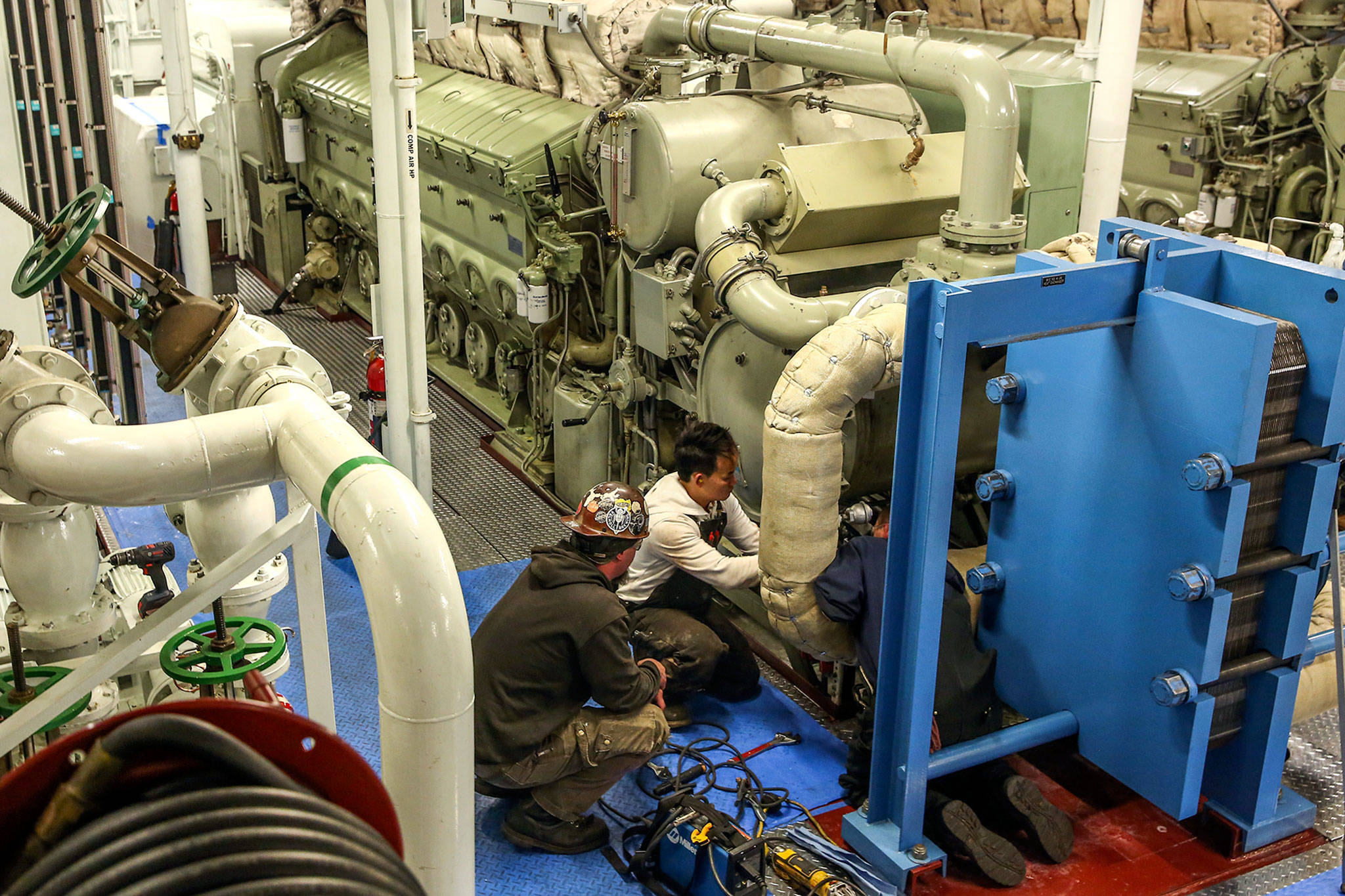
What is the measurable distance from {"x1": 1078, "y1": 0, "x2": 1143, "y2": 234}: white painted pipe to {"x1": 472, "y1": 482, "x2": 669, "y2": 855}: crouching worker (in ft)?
8.38

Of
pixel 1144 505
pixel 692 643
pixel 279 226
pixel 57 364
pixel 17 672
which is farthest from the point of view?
pixel 279 226

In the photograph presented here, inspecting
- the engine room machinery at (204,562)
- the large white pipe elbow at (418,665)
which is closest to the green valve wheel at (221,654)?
the engine room machinery at (204,562)

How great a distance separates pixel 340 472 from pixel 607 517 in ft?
6.17

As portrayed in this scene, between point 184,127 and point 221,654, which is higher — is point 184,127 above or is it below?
above

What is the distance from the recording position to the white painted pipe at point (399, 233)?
457cm

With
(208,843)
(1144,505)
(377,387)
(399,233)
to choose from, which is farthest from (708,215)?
(208,843)

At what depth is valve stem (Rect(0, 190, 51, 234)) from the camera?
273 centimetres

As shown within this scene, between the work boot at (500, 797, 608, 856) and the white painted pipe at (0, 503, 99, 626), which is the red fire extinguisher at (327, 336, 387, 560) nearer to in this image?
the work boot at (500, 797, 608, 856)

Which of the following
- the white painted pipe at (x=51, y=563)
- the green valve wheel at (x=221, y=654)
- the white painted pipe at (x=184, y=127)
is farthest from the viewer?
the white painted pipe at (x=184, y=127)

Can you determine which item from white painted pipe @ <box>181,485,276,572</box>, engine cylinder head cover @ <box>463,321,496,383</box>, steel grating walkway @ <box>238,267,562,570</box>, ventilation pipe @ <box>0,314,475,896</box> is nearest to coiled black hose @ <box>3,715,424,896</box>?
ventilation pipe @ <box>0,314,475,896</box>

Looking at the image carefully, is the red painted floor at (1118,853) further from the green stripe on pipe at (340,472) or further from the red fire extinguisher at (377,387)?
the red fire extinguisher at (377,387)

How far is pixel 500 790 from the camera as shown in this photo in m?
4.02

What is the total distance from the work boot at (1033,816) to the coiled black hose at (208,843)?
293 centimetres

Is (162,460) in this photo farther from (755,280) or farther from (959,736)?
(755,280)
